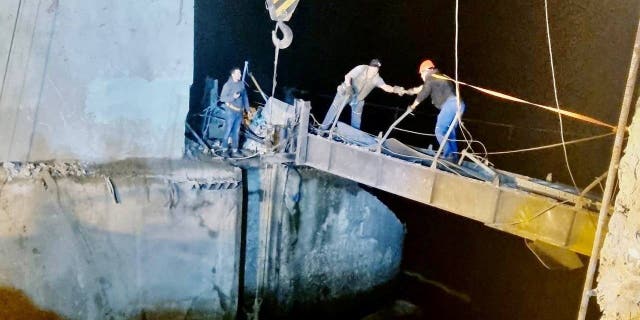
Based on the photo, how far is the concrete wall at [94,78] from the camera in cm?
665

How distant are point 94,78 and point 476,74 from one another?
428 inches

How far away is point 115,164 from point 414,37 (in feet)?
36.0

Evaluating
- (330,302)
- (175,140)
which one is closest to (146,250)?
(175,140)

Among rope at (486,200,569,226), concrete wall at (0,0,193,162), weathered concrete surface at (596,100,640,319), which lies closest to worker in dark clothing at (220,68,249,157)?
concrete wall at (0,0,193,162)

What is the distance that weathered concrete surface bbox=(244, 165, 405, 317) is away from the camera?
874cm

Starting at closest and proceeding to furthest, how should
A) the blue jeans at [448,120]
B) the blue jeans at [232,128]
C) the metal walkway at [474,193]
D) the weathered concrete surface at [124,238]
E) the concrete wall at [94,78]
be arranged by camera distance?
the metal walkway at [474,193] < the concrete wall at [94,78] < the weathered concrete surface at [124,238] < the blue jeans at [448,120] < the blue jeans at [232,128]

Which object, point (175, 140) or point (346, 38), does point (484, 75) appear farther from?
point (175, 140)

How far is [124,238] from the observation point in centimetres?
750

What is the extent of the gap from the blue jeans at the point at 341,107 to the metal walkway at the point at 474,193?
2.44 feet

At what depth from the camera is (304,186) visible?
8.94 meters

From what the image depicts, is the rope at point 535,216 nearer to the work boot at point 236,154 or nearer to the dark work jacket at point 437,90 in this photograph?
the dark work jacket at point 437,90

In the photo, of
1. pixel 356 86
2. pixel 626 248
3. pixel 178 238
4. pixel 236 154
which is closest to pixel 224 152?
pixel 236 154

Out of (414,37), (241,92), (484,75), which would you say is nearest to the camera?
(241,92)

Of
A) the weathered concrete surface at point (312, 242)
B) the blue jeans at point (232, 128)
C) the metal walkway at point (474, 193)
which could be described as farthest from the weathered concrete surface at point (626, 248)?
the blue jeans at point (232, 128)
